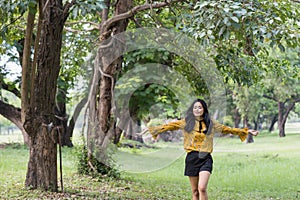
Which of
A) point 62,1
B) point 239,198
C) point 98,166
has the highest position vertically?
point 62,1

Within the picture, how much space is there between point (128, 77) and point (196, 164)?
617cm

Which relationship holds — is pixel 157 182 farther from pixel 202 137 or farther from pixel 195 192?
pixel 202 137

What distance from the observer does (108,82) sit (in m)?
8.32

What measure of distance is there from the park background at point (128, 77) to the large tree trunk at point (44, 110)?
0.01m

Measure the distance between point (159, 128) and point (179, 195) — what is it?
2.38 meters

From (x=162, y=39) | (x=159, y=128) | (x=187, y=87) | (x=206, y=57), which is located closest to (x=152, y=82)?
(x=187, y=87)

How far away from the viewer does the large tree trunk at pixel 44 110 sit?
6012mm

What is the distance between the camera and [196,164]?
4812 mm

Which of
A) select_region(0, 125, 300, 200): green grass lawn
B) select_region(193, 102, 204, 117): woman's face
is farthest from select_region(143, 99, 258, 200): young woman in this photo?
select_region(0, 125, 300, 200): green grass lawn

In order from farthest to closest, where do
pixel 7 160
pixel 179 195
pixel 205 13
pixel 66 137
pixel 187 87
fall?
pixel 66 137
pixel 7 160
pixel 187 87
pixel 179 195
pixel 205 13

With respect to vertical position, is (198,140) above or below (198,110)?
below

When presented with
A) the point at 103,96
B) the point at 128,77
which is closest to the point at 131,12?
the point at 103,96

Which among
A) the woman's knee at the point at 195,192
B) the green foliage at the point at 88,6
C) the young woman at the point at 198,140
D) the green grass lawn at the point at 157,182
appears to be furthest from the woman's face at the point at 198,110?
the green grass lawn at the point at 157,182

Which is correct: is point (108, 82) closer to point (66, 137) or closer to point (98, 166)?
point (98, 166)
